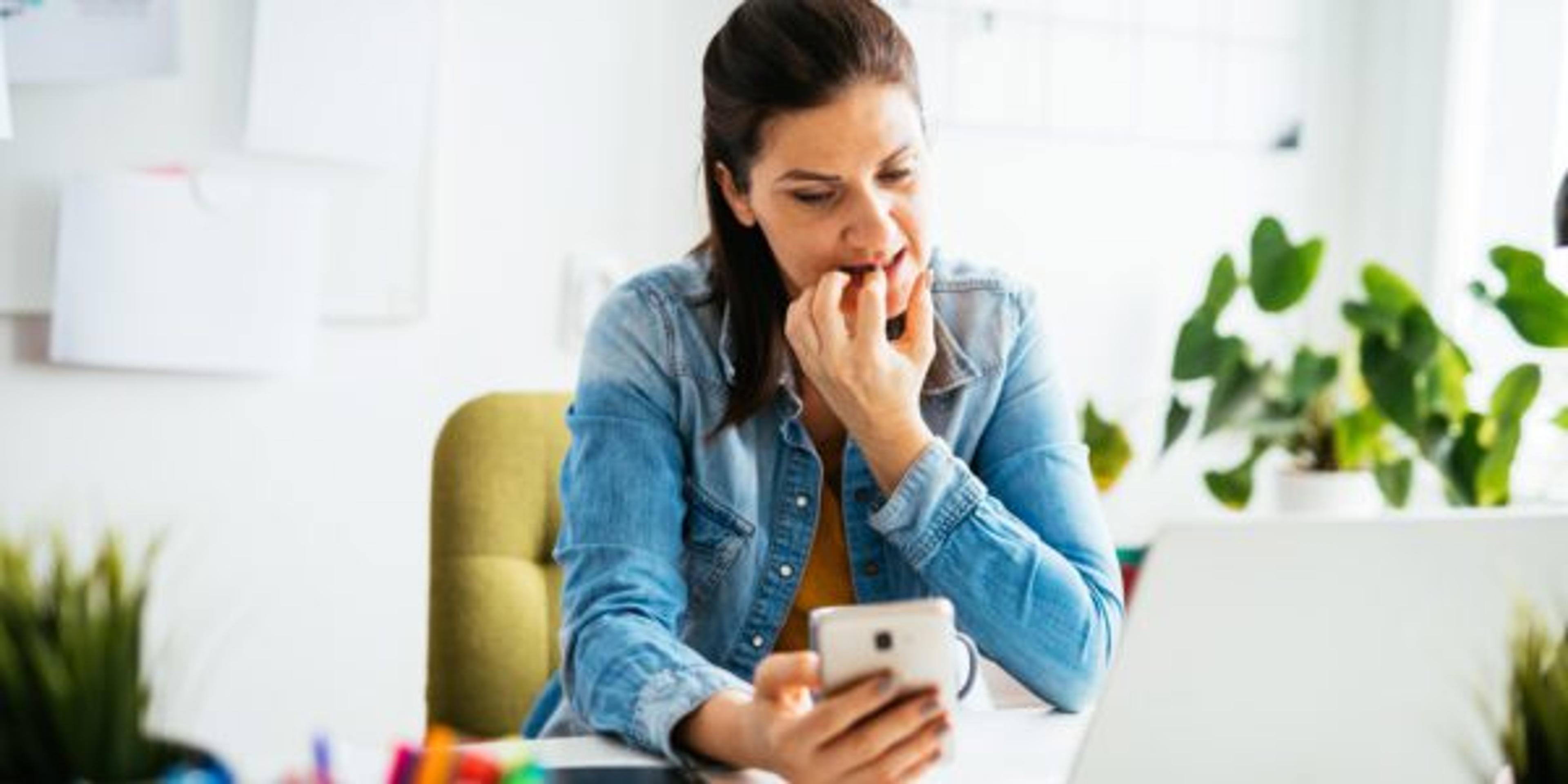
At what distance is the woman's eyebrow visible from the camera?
48.5 inches

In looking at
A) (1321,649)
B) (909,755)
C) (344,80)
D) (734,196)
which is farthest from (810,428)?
(344,80)

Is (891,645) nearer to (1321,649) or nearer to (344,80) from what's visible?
(1321,649)

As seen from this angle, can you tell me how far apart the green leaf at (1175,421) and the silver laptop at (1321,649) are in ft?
5.41

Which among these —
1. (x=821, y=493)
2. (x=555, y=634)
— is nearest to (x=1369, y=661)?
(x=821, y=493)

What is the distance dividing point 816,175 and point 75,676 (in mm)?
754

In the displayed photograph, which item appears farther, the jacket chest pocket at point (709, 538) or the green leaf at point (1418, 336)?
the green leaf at point (1418, 336)

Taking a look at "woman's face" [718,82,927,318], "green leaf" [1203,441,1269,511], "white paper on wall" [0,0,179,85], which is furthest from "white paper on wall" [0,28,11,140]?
"green leaf" [1203,441,1269,511]

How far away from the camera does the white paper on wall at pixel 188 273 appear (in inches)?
72.3

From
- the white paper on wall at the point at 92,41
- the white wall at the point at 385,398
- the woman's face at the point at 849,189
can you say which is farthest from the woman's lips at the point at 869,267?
the white paper on wall at the point at 92,41

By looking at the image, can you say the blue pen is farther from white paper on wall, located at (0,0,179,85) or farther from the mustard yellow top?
white paper on wall, located at (0,0,179,85)

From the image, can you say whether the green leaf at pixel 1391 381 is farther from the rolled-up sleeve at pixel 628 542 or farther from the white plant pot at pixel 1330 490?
the rolled-up sleeve at pixel 628 542

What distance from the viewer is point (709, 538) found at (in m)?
1.31

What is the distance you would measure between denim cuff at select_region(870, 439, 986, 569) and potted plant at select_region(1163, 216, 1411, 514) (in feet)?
4.20

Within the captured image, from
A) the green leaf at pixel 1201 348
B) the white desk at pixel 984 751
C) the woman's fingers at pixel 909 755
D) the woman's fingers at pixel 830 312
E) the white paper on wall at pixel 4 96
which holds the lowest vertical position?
the white desk at pixel 984 751
